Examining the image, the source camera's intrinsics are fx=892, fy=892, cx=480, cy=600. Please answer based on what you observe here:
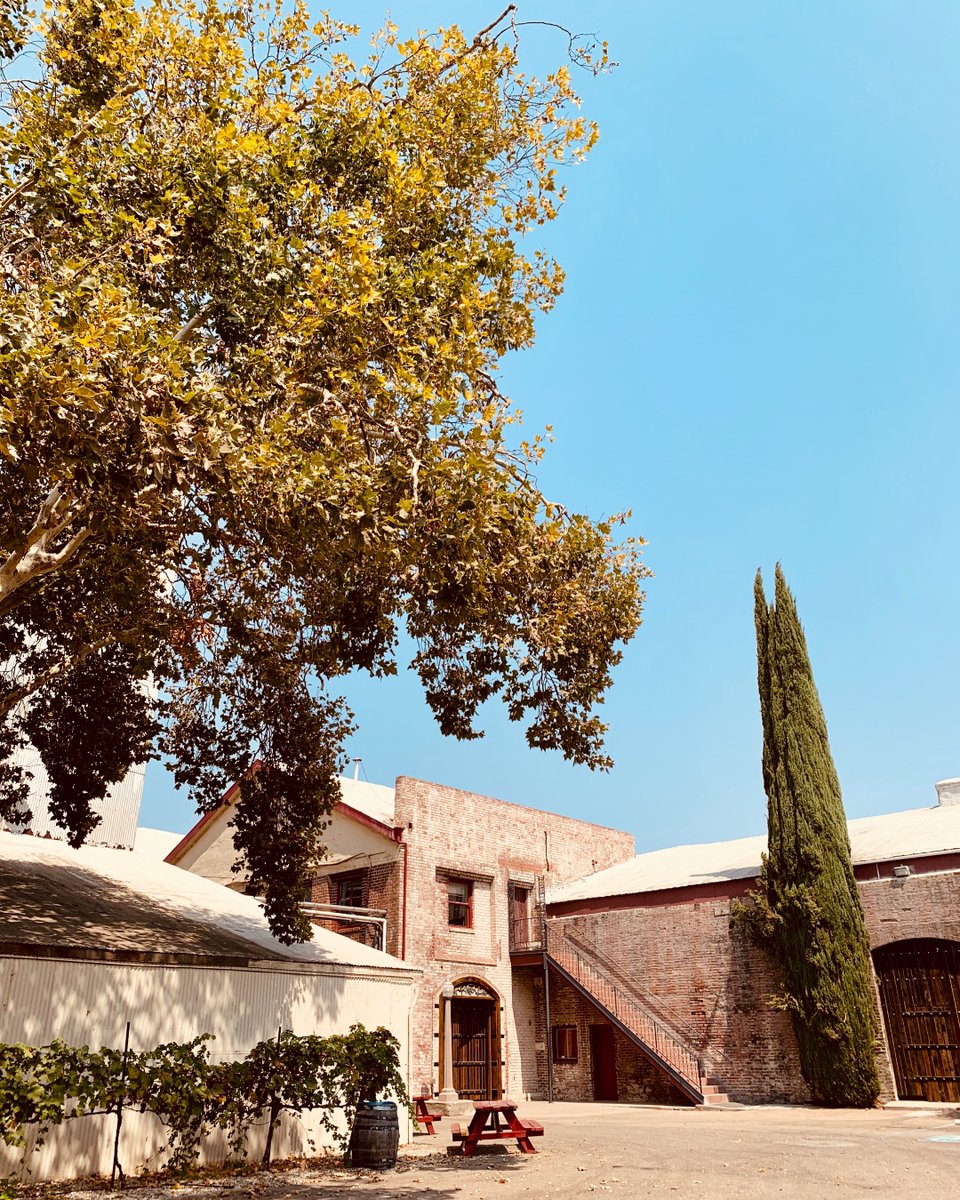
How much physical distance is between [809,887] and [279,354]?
1738 centimetres

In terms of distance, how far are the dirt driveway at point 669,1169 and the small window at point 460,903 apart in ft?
30.3

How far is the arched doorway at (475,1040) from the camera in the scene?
78.3ft

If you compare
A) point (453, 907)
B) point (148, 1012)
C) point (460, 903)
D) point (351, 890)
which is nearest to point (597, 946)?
point (460, 903)

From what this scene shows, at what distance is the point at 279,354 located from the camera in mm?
8617

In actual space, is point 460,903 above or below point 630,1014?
above

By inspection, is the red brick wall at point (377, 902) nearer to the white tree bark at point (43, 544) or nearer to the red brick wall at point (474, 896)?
the red brick wall at point (474, 896)

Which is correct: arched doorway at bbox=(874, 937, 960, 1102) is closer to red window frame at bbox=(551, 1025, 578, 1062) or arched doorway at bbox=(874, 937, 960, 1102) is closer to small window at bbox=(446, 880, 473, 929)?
red window frame at bbox=(551, 1025, 578, 1062)

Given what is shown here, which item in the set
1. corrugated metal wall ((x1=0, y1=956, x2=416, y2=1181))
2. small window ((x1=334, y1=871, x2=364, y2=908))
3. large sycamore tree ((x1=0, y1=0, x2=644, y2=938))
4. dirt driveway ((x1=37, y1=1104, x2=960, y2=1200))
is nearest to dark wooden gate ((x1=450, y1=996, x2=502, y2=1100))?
small window ((x1=334, y1=871, x2=364, y2=908))

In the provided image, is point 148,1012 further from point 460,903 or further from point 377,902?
point 460,903

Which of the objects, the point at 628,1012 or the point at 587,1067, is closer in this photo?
the point at 628,1012

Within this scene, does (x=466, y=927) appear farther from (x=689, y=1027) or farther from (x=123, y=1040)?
(x=123, y=1040)

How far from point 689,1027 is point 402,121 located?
828 inches

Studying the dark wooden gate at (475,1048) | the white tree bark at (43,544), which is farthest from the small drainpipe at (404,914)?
the white tree bark at (43,544)

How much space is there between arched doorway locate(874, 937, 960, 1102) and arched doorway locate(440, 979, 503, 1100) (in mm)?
10399
